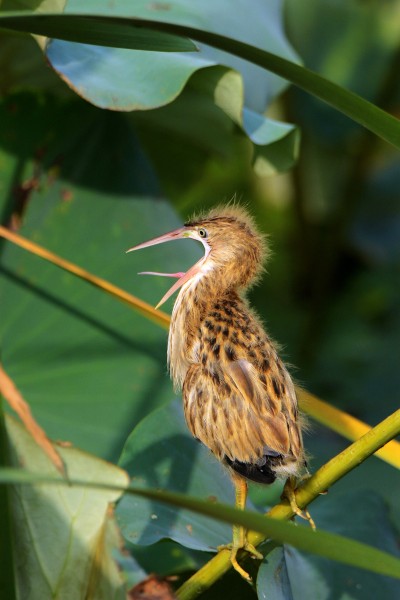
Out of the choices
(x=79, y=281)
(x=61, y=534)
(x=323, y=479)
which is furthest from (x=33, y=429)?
(x=79, y=281)

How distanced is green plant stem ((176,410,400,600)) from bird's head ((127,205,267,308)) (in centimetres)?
44

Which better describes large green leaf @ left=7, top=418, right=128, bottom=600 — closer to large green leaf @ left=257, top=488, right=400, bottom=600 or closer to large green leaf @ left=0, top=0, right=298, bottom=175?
large green leaf @ left=257, top=488, right=400, bottom=600

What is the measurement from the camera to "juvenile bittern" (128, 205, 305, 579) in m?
1.25

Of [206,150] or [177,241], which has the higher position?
[177,241]

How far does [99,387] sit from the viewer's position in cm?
186

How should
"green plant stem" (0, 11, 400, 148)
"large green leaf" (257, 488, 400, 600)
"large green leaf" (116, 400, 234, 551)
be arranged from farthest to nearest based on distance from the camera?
"large green leaf" (257, 488, 400, 600) < "large green leaf" (116, 400, 234, 551) < "green plant stem" (0, 11, 400, 148)

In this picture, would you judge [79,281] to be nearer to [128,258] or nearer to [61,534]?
[128,258]

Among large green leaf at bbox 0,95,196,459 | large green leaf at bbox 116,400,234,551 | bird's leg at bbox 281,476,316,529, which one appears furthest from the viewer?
large green leaf at bbox 0,95,196,459

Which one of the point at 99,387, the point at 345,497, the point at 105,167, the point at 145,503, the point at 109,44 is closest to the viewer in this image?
the point at 109,44

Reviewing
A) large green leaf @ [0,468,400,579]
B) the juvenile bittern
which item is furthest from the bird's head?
large green leaf @ [0,468,400,579]

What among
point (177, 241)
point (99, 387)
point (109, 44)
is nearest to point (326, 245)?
point (177, 241)

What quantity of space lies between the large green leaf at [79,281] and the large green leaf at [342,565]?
0.41 meters

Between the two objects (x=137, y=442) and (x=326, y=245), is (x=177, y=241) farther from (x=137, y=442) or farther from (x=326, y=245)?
(x=326, y=245)

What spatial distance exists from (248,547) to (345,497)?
507 mm
